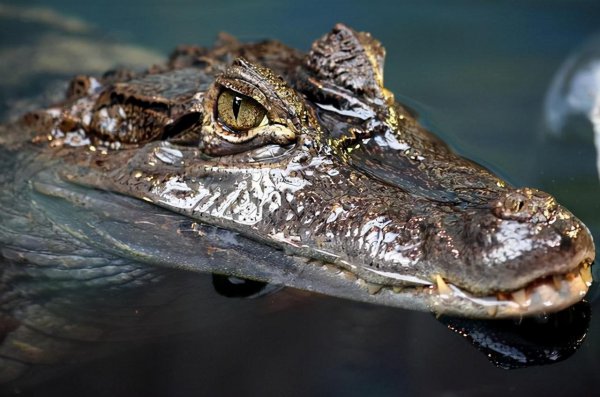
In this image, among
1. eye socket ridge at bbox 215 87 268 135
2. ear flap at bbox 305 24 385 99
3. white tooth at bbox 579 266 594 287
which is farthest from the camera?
ear flap at bbox 305 24 385 99

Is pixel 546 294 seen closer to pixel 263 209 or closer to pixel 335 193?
pixel 335 193

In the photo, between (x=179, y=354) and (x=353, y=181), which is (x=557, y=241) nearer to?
(x=353, y=181)

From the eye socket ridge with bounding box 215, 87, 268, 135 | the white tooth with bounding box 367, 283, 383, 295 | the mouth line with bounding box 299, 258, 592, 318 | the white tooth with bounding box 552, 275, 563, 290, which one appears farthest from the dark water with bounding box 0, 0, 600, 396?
the eye socket ridge with bounding box 215, 87, 268, 135

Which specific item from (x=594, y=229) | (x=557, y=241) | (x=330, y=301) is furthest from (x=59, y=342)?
(x=594, y=229)

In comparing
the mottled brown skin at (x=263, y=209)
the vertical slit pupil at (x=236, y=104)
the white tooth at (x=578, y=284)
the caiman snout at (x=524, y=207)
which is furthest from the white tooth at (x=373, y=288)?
the vertical slit pupil at (x=236, y=104)

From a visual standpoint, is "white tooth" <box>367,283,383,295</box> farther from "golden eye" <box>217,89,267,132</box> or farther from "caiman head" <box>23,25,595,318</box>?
"golden eye" <box>217,89,267,132</box>

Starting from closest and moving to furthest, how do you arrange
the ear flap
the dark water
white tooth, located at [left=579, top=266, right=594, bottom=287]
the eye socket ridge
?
white tooth, located at [left=579, top=266, right=594, bottom=287] → the dark water → the eye socket ridge → the ear flap

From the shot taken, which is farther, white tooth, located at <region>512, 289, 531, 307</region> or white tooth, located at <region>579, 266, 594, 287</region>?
white tooth, located at <region>579, 266, 594, 287</region>

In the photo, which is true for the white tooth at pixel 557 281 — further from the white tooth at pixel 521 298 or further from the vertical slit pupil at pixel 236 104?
the vertical slit pupil at pixel 236 104
